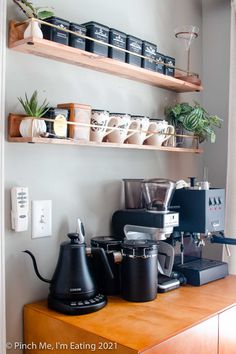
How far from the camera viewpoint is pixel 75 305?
4.38 feet

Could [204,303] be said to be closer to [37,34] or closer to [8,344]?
[8,344]

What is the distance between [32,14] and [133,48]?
0.48 m

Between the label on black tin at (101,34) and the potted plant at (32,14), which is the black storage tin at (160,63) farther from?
the potted plant at (32,14)

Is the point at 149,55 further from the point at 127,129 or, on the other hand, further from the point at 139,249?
the point at 139,249

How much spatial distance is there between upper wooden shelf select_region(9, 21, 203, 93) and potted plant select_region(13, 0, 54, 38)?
25 mm

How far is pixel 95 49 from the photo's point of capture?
1.52 meters

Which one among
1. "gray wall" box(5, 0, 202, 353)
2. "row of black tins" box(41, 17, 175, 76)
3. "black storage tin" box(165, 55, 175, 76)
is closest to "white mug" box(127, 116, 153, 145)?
"gray wall" box(5, 0, 202, 353)

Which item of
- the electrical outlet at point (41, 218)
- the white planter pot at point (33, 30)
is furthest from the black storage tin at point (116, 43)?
the electrical outlet at point (41, 218)

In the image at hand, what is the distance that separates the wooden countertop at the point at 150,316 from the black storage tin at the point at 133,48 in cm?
94

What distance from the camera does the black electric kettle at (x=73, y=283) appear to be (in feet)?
4.45

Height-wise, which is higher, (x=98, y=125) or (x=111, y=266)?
(x=98, y=125)

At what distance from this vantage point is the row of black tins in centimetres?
141

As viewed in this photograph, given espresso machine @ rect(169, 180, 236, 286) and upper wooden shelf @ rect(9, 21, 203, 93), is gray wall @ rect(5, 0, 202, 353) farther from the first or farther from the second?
espresso machine @ rect(169, 180, 236, 286)

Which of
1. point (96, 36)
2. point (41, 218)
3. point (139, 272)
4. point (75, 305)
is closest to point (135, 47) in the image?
point (96, 36)
